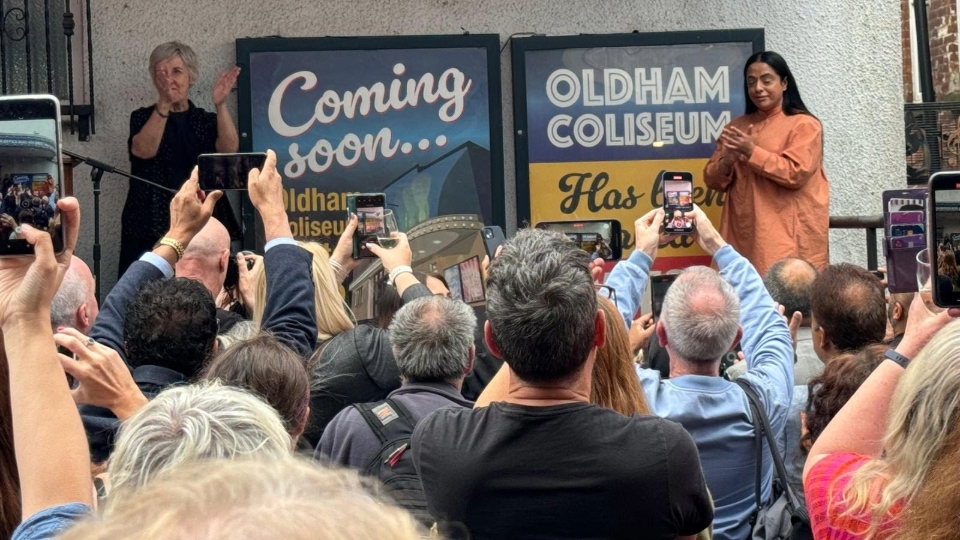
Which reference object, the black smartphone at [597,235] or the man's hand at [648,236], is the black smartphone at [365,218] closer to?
the black smartphone at [597,235]

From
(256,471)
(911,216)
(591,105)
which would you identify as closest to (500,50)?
(591,105)

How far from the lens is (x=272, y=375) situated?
2771 mm

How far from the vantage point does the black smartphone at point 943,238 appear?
2.57m

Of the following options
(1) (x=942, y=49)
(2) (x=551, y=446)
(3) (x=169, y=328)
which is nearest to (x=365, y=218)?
(3) (x=169, y=328)

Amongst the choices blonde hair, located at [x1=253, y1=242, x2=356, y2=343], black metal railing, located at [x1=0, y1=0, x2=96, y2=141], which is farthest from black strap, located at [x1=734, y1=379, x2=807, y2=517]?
black metal railing, located at [x1=0, y1=0, x2=96, y2=141]

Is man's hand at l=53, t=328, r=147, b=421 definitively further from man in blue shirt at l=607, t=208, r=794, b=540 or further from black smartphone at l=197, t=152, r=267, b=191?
black smartphone at l=197, t=152, r=267, b=191

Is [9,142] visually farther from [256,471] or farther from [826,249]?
[826,249]

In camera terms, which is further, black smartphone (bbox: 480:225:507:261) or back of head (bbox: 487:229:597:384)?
black smartphone (bbox: 480:225:507:261)

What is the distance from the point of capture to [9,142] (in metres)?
2.49

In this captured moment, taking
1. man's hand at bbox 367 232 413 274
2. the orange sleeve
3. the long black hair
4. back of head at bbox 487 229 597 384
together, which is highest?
the long black hair

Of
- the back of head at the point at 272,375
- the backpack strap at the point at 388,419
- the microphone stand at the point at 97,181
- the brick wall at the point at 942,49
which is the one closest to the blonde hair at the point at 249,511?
the back of head at the point at 272,375

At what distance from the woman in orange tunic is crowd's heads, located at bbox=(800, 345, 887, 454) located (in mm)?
3899

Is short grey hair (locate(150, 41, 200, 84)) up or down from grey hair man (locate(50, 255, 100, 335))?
up

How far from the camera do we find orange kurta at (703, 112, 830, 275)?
23.0 feet
